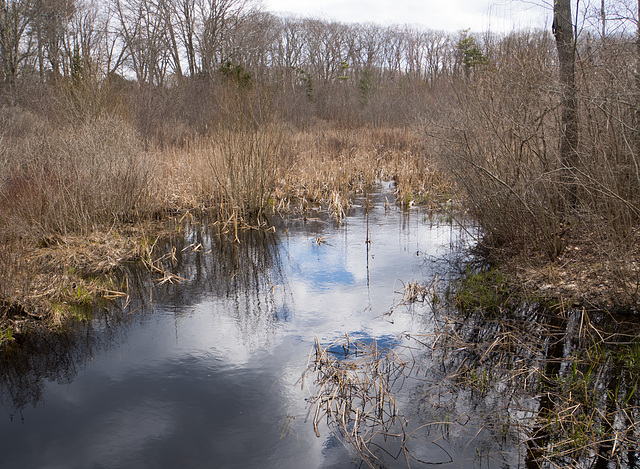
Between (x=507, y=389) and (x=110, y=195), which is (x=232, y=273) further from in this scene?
(x=507, y=389)

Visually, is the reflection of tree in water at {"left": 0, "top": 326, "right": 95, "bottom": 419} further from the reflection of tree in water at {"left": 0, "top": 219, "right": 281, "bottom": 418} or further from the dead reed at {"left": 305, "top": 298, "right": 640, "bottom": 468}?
the dead reed at {"left": 305, "top": 298, "right": 640, "bottom": 468}

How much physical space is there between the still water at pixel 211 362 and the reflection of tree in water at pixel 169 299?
2 centimetres

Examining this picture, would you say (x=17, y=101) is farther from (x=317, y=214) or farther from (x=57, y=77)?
(x=317, y=214)

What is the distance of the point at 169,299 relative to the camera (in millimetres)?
6195

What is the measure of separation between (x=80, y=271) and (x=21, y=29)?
59.9 ft

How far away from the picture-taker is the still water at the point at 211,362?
3.45 metres

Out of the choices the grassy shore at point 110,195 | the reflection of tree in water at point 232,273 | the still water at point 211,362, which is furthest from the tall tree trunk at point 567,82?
the grassy shore at point 110,195

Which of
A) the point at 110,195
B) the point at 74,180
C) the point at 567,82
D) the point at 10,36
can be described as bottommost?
→ the point at 110,195

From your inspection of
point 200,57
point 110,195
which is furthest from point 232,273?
point 200,57

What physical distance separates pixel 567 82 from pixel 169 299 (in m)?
5.29

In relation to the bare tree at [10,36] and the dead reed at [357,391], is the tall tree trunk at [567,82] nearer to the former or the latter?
the dead reed at [357,391]

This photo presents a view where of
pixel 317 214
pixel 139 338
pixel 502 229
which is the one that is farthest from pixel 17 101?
pixel 502 229

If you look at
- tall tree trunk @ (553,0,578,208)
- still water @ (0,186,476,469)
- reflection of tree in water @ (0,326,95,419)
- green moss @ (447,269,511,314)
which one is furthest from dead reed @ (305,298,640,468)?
reflection of tree in water @ (0,326,95,419)

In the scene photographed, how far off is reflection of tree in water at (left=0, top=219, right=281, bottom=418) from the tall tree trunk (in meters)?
3.90
